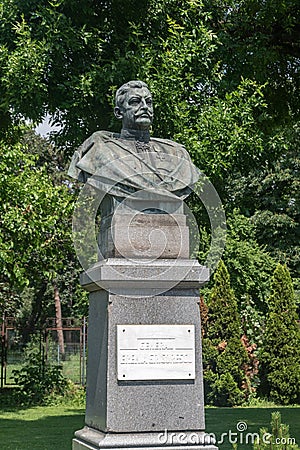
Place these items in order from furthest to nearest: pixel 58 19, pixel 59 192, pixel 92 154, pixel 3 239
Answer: pixel 59 192, pixel 3 239, pixel 58 19, pixel 92 154

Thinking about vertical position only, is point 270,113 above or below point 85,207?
above

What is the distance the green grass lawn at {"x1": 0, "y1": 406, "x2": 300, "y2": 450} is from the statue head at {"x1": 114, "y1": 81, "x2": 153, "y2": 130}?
4.93m

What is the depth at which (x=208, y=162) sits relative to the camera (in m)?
9.84

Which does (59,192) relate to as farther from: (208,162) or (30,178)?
(208,162)

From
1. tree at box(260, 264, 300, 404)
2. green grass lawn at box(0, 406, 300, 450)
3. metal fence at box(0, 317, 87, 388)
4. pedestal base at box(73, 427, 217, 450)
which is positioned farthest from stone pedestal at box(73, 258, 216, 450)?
metal fence at box(0, 317, 87, 388)

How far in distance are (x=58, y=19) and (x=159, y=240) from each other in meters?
4.43

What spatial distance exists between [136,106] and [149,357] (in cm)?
205

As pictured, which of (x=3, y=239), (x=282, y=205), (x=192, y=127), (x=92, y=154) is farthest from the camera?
(x=282, y=205)

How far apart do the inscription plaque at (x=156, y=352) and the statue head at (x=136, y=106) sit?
1.70 metres

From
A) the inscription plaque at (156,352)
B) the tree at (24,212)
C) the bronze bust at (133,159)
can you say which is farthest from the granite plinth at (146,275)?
the tree at (24,212)

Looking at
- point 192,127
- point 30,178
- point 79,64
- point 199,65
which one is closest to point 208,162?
point 192,127

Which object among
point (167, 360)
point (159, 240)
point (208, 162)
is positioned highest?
point (208, 162)

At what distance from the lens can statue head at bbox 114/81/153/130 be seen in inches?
251

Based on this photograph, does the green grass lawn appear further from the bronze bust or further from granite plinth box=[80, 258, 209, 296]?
the bronze bust
